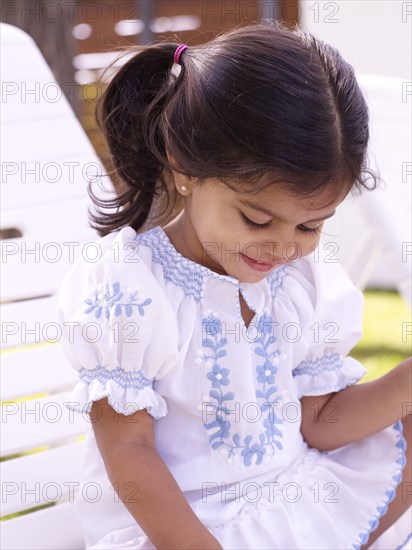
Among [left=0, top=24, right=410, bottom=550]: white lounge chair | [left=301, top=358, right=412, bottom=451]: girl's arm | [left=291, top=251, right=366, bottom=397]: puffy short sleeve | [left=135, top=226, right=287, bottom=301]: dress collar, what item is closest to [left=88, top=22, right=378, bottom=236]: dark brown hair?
[left=135, top=226, right=287, bottom=301]: dress collar

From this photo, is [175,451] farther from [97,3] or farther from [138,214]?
[97,3]

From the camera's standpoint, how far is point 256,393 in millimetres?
1526

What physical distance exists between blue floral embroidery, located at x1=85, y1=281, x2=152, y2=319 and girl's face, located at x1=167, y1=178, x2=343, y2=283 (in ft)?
0.44

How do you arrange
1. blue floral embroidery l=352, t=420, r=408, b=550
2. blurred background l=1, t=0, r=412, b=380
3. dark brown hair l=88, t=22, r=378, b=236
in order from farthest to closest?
blurred background l=1, t=0, r=412, b=380 < blue floral embroidery l=352, t=420, r=408, b=550 < dark brown hair l=88, t=22, r=378, b=236

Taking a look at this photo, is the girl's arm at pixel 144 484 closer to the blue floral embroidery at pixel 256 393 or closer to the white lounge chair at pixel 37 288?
the blue floral embroidery at pixel 256 393

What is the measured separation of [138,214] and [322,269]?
12.1 inches

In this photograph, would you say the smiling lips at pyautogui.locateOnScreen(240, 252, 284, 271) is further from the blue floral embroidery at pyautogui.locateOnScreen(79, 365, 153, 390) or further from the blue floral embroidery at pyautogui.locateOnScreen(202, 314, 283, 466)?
the blue floral embroidery at pyautogui.locateOnScreen(79, 365, 153, 390)

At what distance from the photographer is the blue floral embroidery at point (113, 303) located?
1.38m

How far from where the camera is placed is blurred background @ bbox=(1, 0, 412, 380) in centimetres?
330

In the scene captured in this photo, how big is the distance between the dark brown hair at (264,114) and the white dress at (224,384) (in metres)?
0.19

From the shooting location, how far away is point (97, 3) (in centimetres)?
547

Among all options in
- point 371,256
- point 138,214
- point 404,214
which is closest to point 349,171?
point 138,214

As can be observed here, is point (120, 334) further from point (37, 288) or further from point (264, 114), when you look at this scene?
point (37, 288)

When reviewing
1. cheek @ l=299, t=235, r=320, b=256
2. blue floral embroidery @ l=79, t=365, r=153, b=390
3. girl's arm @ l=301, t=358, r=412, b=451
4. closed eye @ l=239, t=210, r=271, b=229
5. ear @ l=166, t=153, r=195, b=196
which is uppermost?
ear @ l=166, t=153, r=195, b=196
